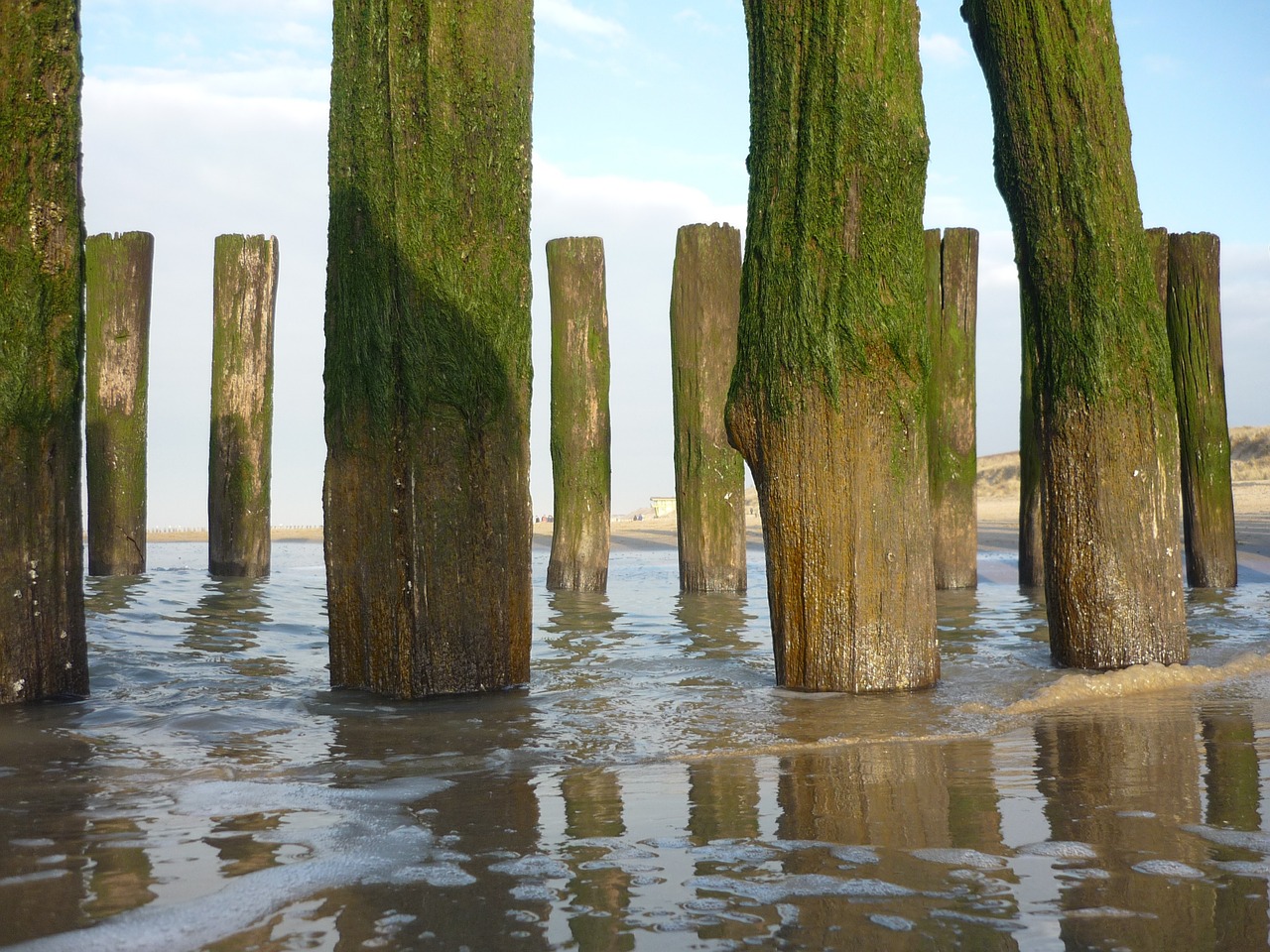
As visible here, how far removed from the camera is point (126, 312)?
1028cm

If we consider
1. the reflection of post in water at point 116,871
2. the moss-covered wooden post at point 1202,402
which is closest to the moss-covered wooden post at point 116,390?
the moss-covered wooden post at point 1202,402

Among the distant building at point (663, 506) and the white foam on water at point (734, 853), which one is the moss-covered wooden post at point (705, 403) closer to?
the white foam on water at point (734, 853)

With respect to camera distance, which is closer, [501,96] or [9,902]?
[9,902]

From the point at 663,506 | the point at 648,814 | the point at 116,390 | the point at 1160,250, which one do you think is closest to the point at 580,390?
the point at 116,390

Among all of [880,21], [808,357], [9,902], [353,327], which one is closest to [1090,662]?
[808,357]

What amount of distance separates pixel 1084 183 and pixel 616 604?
5.05 metres

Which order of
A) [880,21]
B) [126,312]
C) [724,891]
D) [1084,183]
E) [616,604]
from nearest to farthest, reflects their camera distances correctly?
1. [724,891]
2. [880,21]
3. [1084,183]
4. [616,604]
5. [126,312]

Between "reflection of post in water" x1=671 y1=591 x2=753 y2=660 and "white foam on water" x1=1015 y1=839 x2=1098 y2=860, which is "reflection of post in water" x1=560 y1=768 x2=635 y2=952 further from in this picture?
"reflection of post in water" x1=671 y1=591 x2=753 y2=660

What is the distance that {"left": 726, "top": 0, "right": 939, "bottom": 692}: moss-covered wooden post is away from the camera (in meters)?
3.99

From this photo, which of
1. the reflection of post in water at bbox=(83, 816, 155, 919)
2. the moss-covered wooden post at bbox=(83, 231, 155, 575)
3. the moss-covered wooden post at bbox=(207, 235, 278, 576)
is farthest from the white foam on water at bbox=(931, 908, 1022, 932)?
Result: the moss-covered wooden post at bbox=(83, 231, 155, 575)

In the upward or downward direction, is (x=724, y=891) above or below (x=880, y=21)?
below

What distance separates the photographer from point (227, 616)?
768 centimetres

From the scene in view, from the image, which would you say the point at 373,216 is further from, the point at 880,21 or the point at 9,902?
the point at 9,902

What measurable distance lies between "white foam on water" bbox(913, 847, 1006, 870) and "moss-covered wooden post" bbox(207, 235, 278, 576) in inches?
359
